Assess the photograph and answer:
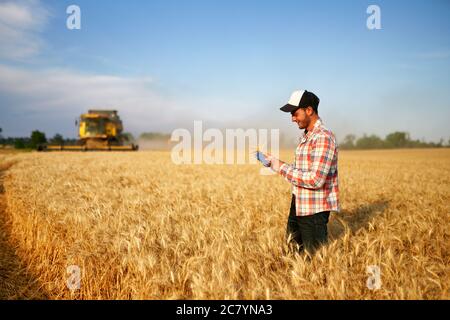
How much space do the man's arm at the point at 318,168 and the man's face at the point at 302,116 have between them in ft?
0.80

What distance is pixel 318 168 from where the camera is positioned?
10.0 ft

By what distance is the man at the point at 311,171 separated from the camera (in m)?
3.10

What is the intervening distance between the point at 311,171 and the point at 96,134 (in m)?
34.1

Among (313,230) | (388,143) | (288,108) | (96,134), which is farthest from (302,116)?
(388,143)

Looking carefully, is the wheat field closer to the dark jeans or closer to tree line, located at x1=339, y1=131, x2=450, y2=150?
the dark jeans

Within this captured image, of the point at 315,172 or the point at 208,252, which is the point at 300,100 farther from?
the point at 208,252

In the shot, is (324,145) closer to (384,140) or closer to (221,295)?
(221,295)

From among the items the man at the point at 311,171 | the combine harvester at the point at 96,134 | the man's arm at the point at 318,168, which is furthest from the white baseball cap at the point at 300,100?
the combine harvester at the point at 96,134

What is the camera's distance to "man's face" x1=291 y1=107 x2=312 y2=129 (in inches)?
127

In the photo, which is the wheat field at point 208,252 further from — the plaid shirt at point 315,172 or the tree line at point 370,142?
the tree line at point 370,142

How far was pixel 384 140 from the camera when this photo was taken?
68.6 m

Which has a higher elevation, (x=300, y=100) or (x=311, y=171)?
(x=300, y=100)

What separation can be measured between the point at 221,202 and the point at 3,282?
138 inches

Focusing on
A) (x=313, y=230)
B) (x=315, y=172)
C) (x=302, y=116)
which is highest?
(x=302, y=116)
